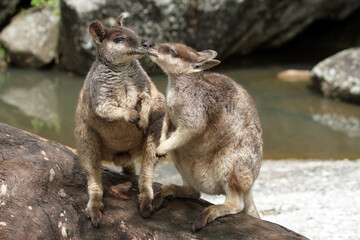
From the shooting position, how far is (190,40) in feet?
54.9

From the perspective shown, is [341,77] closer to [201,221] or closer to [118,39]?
[118,39]

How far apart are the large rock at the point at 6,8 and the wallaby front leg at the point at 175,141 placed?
15.6 m

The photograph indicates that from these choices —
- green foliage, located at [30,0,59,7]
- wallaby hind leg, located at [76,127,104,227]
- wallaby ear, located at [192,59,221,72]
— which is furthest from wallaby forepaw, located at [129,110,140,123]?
green foliage, located at [30,0,59,7]

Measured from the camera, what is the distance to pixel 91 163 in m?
5.60

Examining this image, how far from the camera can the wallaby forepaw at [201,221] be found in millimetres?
5082

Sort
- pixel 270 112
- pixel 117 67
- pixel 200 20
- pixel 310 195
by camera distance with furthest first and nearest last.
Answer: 1. pixel 200 20
2. pixel 270 112
3. pixel 310 195
4. pixel 117 67

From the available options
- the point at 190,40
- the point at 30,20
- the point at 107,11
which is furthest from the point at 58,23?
the point at 190,40

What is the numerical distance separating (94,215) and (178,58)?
2.11 meters

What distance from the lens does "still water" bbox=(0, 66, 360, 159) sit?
39.0ft

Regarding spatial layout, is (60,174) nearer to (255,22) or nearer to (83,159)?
(83,159)

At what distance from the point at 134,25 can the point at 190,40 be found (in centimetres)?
221

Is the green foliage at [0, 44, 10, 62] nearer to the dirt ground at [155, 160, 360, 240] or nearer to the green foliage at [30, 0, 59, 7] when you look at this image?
the green foliage at [30, 0, 59, 7]

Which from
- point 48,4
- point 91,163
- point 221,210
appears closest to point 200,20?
point 48,4

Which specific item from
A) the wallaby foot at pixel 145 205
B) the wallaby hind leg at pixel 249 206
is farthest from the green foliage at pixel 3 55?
the wallaby hind leg at pixel 249 206
